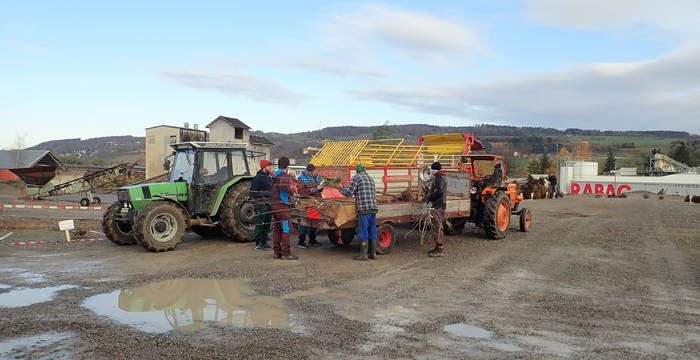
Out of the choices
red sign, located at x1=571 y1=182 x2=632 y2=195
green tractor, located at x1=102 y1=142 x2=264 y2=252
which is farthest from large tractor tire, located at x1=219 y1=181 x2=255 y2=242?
red sign, located at x1=571 y1=182 x2=632 y2=195

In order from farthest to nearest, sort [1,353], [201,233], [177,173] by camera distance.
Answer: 1. [201,233]
2. [177,173]
3. [1,353]

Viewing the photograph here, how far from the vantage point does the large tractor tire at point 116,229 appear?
413 inches

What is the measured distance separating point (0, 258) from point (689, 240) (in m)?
15.9

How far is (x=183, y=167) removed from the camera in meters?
11.0

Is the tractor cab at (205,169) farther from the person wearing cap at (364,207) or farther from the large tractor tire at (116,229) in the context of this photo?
the person wearing cap at (364,207)

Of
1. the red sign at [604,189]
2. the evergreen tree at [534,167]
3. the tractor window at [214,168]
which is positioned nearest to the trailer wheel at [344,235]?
the tractor window at [214,168]

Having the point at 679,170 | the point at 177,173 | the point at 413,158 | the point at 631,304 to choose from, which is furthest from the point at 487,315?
the point at 679,170

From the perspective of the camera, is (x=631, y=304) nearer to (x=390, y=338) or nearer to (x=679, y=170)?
(x=390, y=338)

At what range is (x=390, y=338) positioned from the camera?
15.7ft

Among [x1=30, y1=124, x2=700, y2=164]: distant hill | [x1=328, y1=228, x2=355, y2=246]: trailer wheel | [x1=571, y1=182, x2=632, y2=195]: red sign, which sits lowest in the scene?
[x1=571, y1=182, x2=632, y2=195]: red sign

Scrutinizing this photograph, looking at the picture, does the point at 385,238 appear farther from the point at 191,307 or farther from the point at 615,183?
the point at 615,183

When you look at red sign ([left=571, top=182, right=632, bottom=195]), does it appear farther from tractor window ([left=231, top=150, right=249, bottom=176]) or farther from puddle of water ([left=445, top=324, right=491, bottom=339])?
puddle of water ([left=445, top=324, right=491, bottom=339])

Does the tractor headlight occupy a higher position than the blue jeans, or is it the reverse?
the tractor headlight

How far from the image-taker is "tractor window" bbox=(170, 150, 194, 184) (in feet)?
35.3
